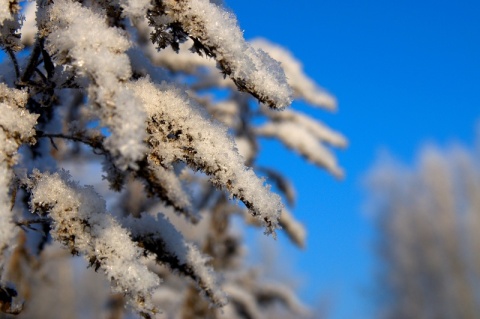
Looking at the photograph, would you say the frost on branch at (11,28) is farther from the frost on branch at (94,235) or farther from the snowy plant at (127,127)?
the frost on branch at (94,235)

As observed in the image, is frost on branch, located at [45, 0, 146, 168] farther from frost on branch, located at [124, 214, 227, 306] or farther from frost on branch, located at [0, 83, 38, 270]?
frost on branch, located at [124, 214, 227, 306]

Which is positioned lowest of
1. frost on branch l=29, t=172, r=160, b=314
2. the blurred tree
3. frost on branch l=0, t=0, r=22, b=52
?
frost on branch l=29, t=172, r=160, b=314

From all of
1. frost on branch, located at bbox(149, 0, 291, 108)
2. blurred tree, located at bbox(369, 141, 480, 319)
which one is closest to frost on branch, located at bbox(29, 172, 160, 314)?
frost on branch, located at bbox(149, 0, 291, 108)

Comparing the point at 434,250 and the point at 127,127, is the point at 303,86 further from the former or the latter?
the point at 434,250

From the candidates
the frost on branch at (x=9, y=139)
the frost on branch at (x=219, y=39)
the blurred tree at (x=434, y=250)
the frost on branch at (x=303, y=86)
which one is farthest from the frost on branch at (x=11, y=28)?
the blurred tree at (x=434, y=250)

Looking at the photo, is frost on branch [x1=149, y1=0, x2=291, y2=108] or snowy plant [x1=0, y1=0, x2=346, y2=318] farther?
frost on branch [x1=149, y1=0, x2=291, y2=108]

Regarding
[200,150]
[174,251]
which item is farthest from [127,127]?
[174,251]
